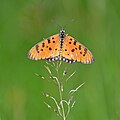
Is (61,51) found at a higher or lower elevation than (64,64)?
lower

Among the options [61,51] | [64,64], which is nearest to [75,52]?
[61,51]

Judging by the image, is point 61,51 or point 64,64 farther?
point 64,64

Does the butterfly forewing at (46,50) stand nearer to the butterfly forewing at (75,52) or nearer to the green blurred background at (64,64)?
the butterfly forewing at (75,52)

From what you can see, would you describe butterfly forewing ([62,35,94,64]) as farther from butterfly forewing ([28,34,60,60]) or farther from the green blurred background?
the green blurred background

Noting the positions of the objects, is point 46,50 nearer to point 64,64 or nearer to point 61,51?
point 61,51

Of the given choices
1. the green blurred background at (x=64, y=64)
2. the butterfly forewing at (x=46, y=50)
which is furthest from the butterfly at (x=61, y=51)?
the green blurred background at (x=64, y=64)
